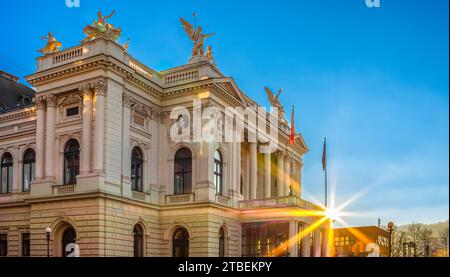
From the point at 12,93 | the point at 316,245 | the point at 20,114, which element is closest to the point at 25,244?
the point at 20,114

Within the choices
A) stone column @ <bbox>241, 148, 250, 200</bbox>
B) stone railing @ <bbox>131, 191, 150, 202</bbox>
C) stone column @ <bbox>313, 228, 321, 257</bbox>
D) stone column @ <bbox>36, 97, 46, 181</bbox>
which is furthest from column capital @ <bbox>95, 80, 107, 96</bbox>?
stone column @ <bbox>313, 228, 321, 257</bbox>

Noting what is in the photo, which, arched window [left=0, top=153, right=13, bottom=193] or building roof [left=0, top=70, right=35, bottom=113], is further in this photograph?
Answer: building roof [left=0, top=70, right=35, bottom=113]

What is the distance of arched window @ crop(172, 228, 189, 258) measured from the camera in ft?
133

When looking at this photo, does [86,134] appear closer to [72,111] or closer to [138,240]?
[72,111]

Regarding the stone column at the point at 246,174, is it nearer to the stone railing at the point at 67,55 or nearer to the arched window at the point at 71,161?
the arched window at the point at 71,161

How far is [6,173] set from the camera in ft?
146

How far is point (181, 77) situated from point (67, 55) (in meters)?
8.68

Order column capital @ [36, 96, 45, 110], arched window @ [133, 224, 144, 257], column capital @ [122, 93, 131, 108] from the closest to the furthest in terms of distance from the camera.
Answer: column capital @ [122, 93, 131, 108], arched window @ [133, 224, 144, 257], column capital @ [36, 96, 45, 110]

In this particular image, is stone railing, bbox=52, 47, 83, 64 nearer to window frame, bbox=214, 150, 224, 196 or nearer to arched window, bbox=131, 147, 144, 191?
arched window, bbox=131, 147, 144, 191

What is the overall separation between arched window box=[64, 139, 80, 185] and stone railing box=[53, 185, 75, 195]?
677 mm

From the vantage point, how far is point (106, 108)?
36.6 metres
